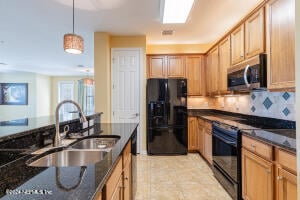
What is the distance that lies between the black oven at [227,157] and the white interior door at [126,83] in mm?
1990

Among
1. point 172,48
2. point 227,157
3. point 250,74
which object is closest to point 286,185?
point 227,157

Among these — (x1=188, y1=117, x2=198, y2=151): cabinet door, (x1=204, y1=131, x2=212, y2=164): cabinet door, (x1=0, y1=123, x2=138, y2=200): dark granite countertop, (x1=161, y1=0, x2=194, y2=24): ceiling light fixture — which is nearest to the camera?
(x1=0, y1=123, x2=138, y2=200): dark granite countertop

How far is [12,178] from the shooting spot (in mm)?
1011

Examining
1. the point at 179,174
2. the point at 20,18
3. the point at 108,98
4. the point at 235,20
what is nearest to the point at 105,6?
the point at 20,18

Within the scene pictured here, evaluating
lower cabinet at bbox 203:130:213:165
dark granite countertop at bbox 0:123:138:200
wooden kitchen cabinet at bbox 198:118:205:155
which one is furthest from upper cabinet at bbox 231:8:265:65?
dark granite countertop at bbox 0:123:138:200

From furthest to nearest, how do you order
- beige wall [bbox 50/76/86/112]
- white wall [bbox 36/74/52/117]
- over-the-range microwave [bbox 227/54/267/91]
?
beige wall [bbox 50/76/86/112], white wall [bbox 36/74/52/117], over-the-range microwave [bbox 227/54/267/91]

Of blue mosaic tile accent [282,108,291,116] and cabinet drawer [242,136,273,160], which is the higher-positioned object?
blue mosaic tile accent [282,108,291,116]

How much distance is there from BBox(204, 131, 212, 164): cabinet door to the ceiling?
208cm

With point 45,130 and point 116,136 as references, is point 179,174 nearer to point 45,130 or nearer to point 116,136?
point 116,136

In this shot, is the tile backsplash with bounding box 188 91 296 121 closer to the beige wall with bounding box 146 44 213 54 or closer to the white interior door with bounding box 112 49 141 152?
the beige wall with bounding box 146 44 213 54

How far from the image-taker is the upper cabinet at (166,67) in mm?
5160

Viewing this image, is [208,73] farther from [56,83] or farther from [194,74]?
[56,83]

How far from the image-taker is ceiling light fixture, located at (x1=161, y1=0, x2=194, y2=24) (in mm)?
2990

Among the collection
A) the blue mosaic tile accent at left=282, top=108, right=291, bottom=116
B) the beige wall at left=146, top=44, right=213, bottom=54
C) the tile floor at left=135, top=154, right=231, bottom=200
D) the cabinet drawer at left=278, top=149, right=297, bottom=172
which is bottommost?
the tile floor at left=135, top=154, right=231, bottom=200
